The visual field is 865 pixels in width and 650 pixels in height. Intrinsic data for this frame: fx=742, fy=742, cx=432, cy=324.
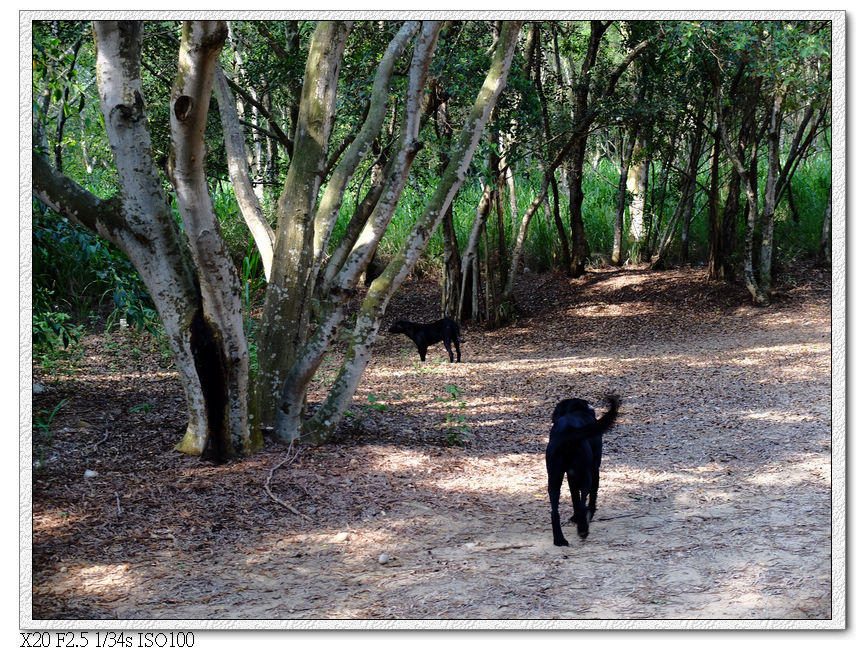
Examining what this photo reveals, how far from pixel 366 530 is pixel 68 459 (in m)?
2.20

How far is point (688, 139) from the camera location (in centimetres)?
1608

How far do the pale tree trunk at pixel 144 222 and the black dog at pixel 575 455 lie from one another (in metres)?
2.36

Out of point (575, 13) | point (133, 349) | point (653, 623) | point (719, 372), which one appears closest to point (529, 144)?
point (719, 372)

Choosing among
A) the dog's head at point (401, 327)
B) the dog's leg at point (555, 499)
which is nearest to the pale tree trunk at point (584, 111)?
the dog's head at point (401, 327)

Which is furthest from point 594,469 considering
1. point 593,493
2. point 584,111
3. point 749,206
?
point 749,206

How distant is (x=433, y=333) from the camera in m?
12.0

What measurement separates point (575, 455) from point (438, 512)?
49.8 inches

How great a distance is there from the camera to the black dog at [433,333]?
11867mm

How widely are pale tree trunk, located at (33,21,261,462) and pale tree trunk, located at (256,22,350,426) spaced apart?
2.63ft

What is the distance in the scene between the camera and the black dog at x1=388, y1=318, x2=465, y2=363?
467 inches

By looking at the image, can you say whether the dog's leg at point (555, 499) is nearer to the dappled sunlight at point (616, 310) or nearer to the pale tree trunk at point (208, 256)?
the pale tree trunk at point (208, 256)

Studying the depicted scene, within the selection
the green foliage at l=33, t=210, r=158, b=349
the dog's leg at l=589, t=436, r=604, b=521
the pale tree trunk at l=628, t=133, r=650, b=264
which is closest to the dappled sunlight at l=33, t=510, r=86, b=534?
the green foliage at l=33, t=210, r=158, b=349

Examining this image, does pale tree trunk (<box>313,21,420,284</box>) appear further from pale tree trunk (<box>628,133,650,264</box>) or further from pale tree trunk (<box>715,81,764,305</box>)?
pale tree trunk (<box>628,133,650,264</box>)

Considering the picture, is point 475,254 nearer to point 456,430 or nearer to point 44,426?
point 456,430
